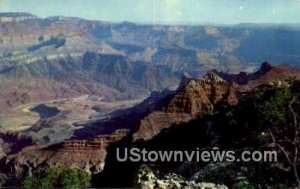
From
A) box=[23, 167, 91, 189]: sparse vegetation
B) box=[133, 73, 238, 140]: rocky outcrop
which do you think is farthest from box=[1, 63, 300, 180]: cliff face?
box=[23, 167, 91, 189]: sparse vegetation

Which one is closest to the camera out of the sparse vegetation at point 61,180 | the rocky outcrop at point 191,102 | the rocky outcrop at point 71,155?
the sparse vegetation at point 61,180

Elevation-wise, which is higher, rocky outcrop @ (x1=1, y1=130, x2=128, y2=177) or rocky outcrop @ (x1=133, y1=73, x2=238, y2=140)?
rocky outcrop @ (x1=133, y1=73, x2=238, y2=140)

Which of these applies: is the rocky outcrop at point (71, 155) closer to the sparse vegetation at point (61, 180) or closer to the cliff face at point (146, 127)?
the cliff face at point (146, 127)

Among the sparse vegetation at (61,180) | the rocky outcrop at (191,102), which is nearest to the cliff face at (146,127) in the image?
the rocky outcrop at (191,102)

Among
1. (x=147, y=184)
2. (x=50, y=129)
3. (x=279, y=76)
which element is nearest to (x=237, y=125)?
(x=147, y=184)

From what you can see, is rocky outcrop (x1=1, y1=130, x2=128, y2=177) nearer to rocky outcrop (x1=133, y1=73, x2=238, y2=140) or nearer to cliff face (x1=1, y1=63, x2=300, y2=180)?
A: cliff face (x1=1, y1=63, x2=300, y2=180)

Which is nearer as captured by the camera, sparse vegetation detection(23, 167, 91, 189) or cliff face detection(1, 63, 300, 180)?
sparse vegetation detection(23, 167, 91, 189)

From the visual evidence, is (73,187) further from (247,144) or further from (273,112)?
(273,112)

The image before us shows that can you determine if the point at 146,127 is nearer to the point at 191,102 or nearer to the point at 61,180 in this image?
the point at 191,102

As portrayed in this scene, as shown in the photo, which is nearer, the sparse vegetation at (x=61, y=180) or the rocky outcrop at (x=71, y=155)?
the sparse vegetation at (x=61, y=180)

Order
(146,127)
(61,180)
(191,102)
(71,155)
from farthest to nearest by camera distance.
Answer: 1. (71,155)
2. (191,102)
3. (146,127)
4. (61,180)

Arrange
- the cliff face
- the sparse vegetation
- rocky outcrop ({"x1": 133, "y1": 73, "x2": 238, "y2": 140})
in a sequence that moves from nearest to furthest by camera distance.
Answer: the sparse vegetation, rocky outcrop ({"x1": 133, "y1": 73, "x2": 238, "y2": 140}), the cliff face

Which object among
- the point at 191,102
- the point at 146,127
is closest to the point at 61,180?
the point at 146,127
